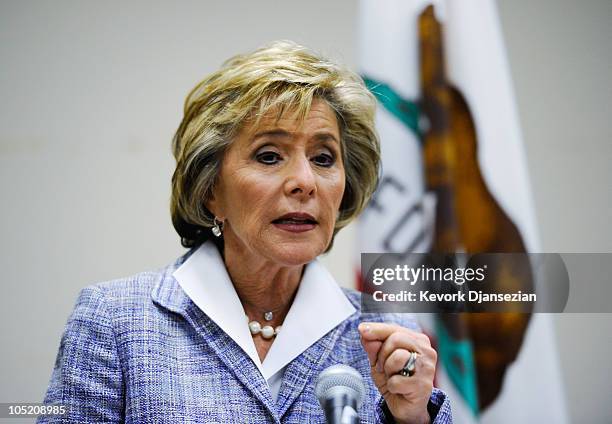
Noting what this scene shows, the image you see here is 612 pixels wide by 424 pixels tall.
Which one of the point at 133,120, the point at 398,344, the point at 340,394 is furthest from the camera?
the point at 133,120

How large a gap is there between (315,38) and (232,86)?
3.55ft

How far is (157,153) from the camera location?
6.89 feet

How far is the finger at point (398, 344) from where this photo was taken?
0.91 meters

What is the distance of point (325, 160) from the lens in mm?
1210

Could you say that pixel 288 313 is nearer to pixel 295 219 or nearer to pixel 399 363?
pixel 295 219

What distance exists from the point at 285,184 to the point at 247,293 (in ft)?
0.91

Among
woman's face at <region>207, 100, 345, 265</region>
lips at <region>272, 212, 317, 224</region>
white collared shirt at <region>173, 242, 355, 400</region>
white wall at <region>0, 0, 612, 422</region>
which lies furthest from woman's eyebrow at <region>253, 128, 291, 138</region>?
white wall at <region>0, 0, 612, 422</region>

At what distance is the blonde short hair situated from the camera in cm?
115

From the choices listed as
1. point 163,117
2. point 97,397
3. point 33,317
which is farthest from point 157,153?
point 97,397

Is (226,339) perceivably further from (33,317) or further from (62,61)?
(62,61)

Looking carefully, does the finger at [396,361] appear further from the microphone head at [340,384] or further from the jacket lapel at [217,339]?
the jacket lapel at [217,339]

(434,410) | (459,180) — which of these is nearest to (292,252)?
(434,410)

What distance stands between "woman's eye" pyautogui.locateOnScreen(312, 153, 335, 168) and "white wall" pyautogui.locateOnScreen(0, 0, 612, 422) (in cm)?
96

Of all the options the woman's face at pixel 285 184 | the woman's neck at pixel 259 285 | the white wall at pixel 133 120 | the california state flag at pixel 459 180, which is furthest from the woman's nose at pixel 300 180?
the white wall at pixel 133 120
